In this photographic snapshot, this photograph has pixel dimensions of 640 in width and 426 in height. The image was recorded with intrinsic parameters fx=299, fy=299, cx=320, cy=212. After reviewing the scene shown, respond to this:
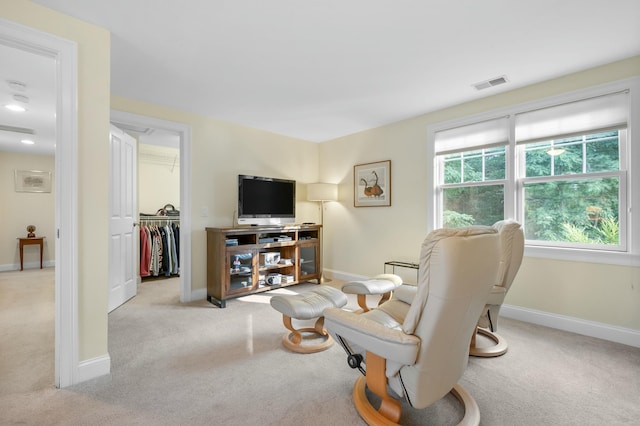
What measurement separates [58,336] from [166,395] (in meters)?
0.79

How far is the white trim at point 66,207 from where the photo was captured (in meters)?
1.86

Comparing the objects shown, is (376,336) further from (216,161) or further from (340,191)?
(340,191)

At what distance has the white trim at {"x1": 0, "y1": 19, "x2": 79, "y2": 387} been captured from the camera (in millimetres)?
1857

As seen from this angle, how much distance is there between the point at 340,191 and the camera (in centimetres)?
495

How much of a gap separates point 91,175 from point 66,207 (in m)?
0.25

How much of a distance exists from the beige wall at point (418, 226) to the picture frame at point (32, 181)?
5.87 metres

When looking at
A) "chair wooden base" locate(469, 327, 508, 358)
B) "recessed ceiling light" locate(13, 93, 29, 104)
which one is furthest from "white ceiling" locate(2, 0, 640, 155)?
"chair wooden base" locate(469, 327, 508, 358)

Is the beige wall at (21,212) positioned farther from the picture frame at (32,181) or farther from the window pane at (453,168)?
the window pane at (453,168)

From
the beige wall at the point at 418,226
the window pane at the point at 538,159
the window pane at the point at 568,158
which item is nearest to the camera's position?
the beige wall at the point at 418,226

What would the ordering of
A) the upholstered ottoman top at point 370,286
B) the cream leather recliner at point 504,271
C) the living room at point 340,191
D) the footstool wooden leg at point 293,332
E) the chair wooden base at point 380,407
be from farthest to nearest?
the upholstered ottoman top at point 370,286 < the footstool wooden leg at point 293,332 < the cream leather recliner at point 504,271 < the living room at point 340,191 < the chair wooden base at point 380,407

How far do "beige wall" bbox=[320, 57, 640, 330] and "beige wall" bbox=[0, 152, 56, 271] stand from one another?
233 inches

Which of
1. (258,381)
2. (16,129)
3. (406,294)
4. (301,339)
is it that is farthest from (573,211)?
(16,129)

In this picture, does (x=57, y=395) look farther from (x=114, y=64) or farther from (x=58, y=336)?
(x=114, y=64)

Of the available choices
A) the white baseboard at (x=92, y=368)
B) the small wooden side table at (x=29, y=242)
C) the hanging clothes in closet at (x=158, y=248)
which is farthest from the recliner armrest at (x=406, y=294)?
the small wooden side table at (x=29, y=242)
